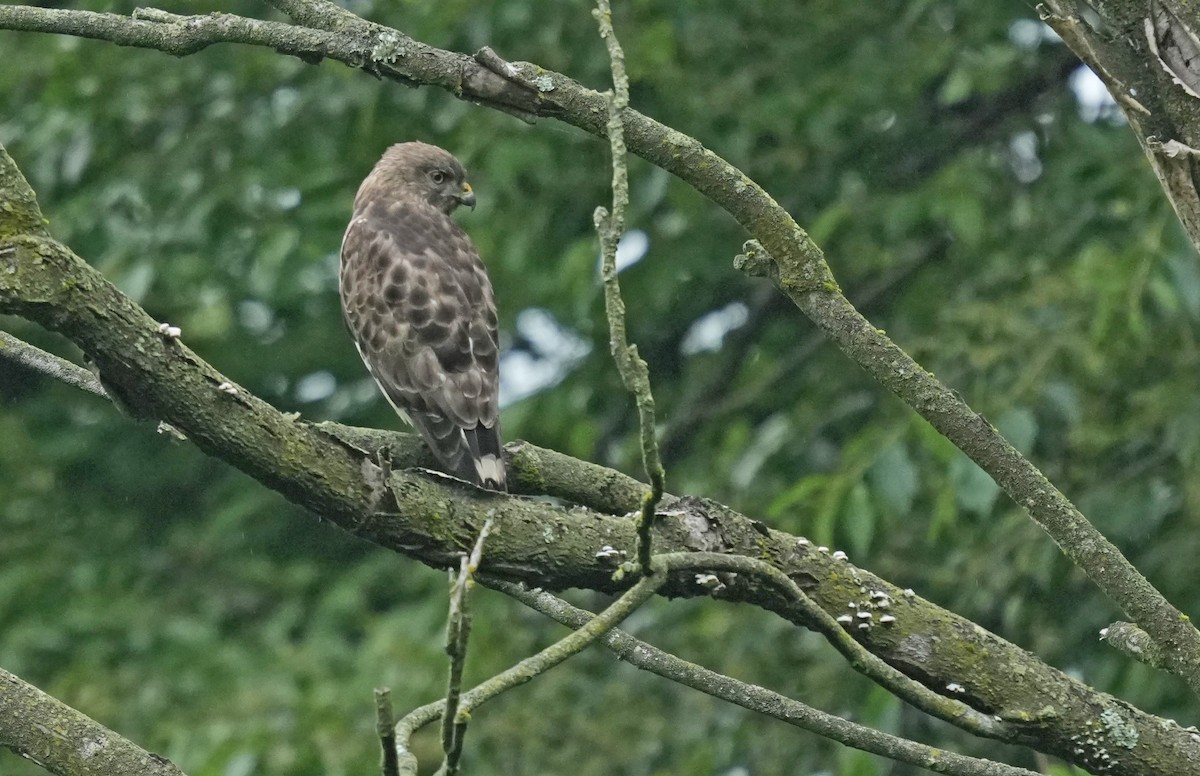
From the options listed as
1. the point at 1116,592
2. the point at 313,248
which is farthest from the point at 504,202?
the point at 1116,592

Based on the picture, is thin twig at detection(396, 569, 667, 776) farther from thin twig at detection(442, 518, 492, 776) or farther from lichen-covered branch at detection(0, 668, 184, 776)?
lichen-covered branch at detection(0, 668, 184, 776)

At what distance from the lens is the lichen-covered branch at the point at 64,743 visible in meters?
2.57

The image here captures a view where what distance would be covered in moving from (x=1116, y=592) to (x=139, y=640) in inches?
246

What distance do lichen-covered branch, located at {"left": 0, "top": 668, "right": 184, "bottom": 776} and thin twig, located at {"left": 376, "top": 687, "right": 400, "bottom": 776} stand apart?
0.97 metres

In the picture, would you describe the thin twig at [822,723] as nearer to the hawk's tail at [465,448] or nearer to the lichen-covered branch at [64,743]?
the lichen-covered branch at [64,743]

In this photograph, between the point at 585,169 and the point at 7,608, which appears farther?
the point at 7,608

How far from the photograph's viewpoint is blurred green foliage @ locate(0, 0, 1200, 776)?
5914 mm

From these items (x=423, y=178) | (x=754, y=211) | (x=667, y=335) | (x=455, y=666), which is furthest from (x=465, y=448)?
(x=667, y=335)

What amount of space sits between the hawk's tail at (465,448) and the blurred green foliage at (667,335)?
111 centimetres

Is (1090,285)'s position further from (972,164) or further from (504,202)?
(504,202)

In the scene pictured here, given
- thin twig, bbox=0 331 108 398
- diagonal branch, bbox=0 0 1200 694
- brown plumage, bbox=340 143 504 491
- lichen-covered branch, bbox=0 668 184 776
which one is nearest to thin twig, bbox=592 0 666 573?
diagonal branch, bbox=0 0 1200 694

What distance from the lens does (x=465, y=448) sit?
14.5ft

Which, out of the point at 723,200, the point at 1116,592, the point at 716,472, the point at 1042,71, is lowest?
the point at 1116,592

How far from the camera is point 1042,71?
7898mm
